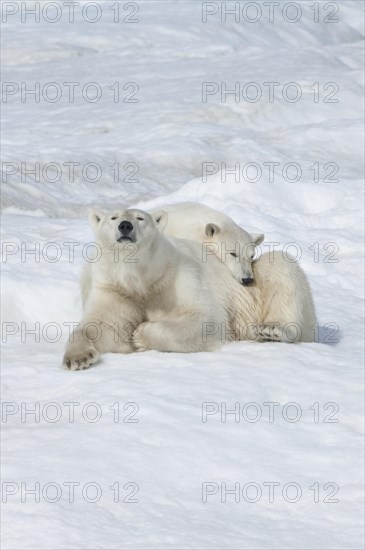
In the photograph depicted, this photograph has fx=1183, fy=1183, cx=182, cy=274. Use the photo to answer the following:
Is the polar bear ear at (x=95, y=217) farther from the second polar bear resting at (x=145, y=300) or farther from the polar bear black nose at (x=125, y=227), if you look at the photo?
the polar bear black nose at (x=125, y=227)

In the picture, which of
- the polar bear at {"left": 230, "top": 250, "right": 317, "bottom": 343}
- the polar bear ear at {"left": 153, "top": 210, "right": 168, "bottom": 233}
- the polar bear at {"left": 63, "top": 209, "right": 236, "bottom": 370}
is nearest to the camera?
the polar bear at {"left": 63, "top": 209, "right": 236, "bottom": 370}

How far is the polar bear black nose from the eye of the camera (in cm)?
604

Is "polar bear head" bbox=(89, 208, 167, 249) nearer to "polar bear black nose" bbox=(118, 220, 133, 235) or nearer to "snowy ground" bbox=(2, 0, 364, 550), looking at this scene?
"polar bear black nose" bbox=(118, 220, 133, 235)

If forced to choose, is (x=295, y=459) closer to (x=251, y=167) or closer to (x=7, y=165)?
(x=251, y=167)

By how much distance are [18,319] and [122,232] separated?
1.31 meters

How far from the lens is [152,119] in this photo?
53.2ft

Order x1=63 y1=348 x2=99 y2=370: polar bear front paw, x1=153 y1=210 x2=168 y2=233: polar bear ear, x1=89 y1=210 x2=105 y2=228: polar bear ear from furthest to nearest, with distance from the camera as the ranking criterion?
1. x1=153 y1=210 x2=168 y2=233: polar bear ear
2. x1=89 y1=210 x2=105 y2=228: polar bear ear
3. x1=63 y1=348 x2=99 y2=370: polar bear front paw

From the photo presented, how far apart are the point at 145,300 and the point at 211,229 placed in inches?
39.7

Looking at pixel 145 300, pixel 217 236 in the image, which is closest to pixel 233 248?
pixel 217 236

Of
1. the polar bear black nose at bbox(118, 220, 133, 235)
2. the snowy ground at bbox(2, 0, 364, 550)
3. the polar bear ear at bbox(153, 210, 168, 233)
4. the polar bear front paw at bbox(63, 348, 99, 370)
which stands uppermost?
the polar bear black nose at bbox(118, 220, 133, 235)

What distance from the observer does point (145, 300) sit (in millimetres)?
6340

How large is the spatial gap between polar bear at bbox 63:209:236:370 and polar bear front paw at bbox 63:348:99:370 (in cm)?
12

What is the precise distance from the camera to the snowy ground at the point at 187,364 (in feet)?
14.7

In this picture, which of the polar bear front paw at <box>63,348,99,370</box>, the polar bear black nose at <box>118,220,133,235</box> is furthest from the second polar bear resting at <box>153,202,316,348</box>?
the polar bear front paw at <box>63,348,99,370</box>
